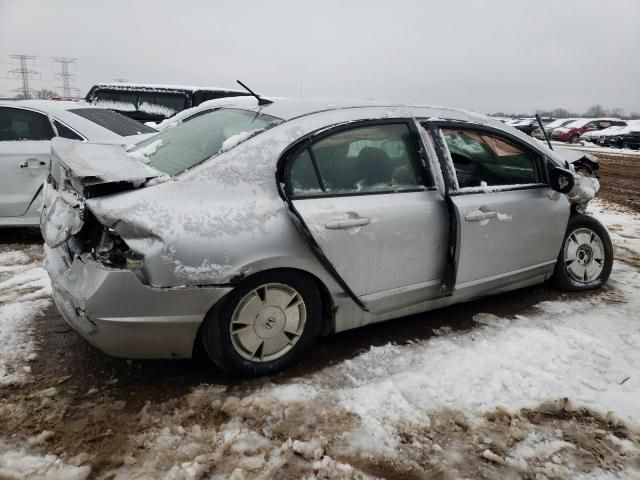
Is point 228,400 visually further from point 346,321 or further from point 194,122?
point 194,122

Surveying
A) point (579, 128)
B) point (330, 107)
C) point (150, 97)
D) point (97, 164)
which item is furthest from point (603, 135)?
point (97, 164)

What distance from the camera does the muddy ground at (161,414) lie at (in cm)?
215

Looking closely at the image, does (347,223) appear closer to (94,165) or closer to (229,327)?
(229,327)

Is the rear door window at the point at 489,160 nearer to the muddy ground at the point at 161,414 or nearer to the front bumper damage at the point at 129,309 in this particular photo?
Answer: the muddy ground at the point at 161,414

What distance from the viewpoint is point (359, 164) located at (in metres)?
2.90

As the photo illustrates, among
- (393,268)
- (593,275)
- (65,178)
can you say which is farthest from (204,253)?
(593,275)

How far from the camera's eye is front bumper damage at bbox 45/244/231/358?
89.4 inches

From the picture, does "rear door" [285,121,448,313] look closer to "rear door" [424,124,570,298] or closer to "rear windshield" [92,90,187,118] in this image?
"rear door" [424,124,570,298]

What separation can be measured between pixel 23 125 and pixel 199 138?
9.99 feet

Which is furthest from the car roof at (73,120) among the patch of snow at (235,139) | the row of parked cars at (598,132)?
the row of parked cars at (598,132)

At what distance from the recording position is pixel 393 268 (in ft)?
9.64

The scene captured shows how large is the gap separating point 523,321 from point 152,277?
2555 millimetres

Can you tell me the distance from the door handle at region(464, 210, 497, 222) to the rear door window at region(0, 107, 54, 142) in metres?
4.14

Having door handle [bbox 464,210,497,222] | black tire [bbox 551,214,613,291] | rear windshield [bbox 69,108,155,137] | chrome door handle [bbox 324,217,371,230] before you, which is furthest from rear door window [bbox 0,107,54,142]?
black tire [bbox 551,214,613,291]
